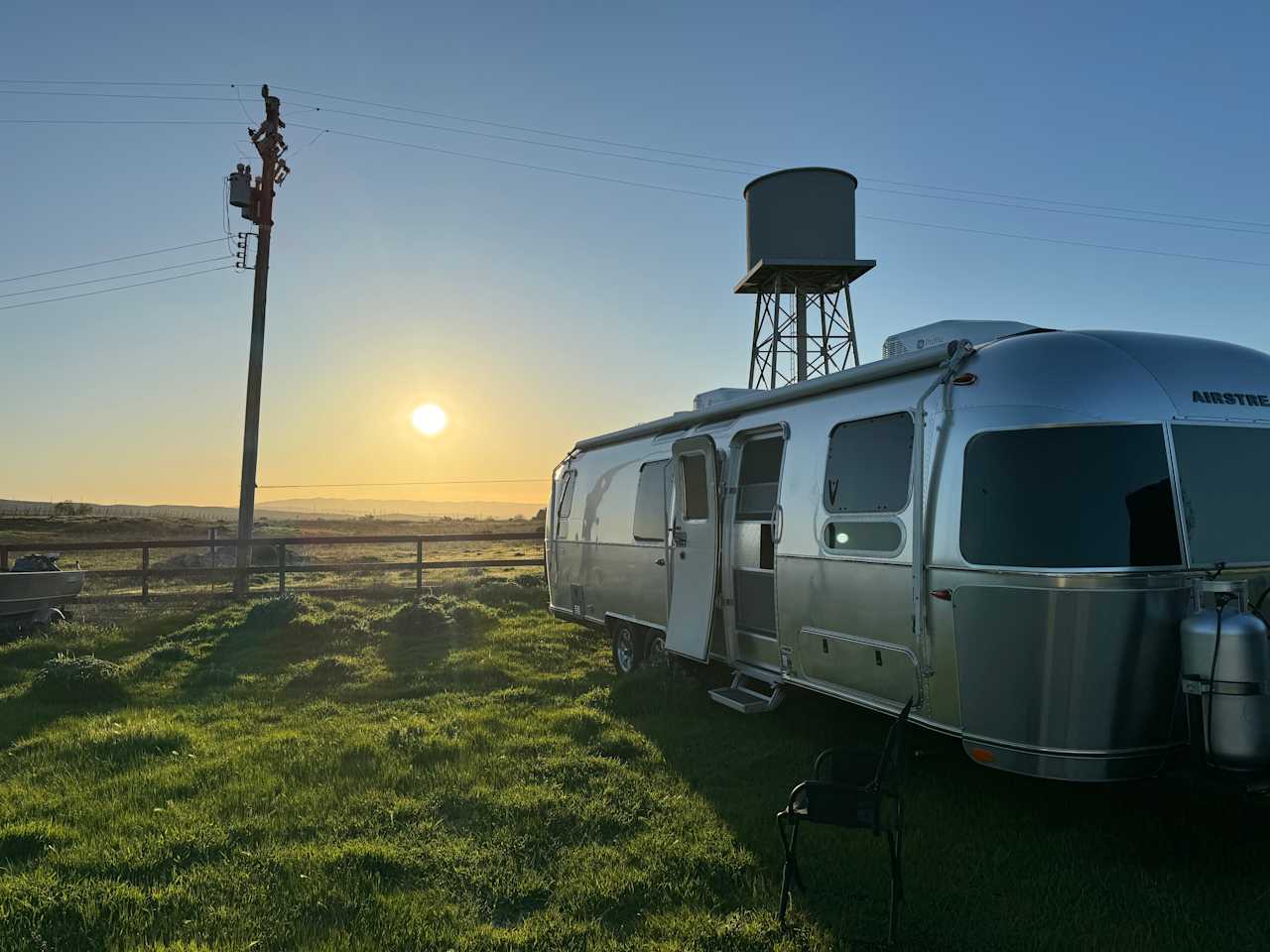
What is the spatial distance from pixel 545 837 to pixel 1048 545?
3.27 metres

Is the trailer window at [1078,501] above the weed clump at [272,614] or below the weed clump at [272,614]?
above

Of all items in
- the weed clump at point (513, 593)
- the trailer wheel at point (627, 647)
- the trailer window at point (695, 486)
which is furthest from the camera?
the weed clump at point (513, 593)

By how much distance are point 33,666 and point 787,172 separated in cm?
1574

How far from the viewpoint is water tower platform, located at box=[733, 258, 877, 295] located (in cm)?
1817

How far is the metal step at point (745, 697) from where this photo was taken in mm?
6957

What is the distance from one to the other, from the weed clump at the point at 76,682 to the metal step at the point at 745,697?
20.2 feet

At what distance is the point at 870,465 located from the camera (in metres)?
5.82

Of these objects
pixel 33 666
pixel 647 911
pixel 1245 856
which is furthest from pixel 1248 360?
pixel 33 666

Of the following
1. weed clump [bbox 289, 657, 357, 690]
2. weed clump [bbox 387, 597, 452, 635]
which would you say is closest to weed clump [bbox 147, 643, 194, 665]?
weed clump [bbox 289, 657, 357, 690]

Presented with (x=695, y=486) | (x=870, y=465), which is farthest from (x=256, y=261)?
(x=870, y=465)

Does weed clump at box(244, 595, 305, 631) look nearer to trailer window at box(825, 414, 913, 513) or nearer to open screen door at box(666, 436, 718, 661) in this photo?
open screen door at box(666, 436, 718, 661)

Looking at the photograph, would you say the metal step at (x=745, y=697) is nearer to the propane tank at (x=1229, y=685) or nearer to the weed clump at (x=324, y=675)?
the propane tank at (x=1229, y=685)

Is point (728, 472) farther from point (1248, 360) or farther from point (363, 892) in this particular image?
point (363, 892)

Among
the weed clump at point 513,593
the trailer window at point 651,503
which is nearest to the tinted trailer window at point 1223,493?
the trailer window at point 651,503
